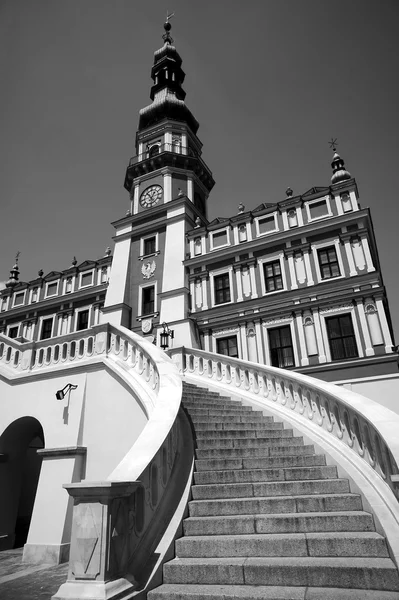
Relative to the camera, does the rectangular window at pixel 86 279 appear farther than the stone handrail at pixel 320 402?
Yes

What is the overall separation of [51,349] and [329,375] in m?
12.4

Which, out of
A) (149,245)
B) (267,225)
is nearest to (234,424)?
(267,225)

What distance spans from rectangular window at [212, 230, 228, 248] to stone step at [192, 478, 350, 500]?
1846 cm

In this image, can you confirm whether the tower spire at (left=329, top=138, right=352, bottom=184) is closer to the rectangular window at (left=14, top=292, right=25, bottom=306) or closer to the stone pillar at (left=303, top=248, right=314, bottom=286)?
the stone pillar at (left=303, top=248, right=314, bottom=286)

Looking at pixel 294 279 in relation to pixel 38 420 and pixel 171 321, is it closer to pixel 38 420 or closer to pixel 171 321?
Result: pixel 171 321

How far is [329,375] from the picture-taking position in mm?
17516

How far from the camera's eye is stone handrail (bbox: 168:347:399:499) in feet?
18.5

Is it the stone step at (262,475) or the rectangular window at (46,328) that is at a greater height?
the rectangular window at (46,328)

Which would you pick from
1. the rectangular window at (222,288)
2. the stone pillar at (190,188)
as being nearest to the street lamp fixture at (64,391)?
the rectangular window at (222,288)

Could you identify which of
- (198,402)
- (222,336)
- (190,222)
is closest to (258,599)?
(198,402)

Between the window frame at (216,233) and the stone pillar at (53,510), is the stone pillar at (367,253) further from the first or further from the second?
the stone pillar at (53,510)

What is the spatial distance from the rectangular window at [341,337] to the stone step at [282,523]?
1346 cm

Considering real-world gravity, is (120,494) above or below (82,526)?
above

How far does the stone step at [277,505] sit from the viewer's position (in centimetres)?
537
